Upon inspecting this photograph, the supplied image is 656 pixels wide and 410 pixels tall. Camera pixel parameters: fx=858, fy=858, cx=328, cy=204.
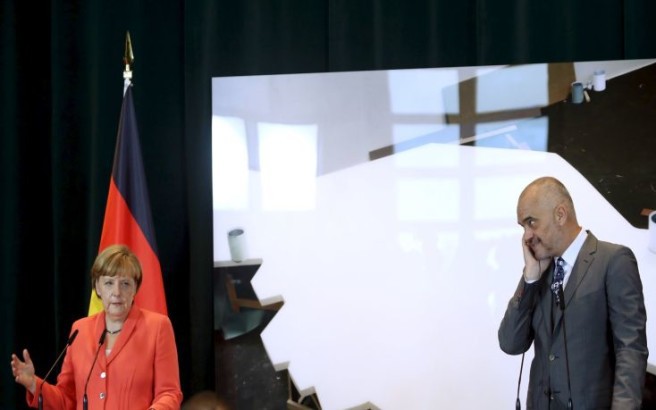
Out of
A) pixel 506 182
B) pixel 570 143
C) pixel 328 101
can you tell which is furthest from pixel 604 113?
pixel 328 101

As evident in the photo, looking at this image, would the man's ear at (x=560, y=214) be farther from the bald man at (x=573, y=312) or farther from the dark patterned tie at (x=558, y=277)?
the dark patterned tie at (x=558, y=277)

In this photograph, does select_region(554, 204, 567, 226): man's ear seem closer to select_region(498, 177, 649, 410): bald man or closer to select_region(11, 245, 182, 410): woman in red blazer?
select_region(498, 177, 649, 410): bald man

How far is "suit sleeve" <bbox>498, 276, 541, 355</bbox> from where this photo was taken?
275cm

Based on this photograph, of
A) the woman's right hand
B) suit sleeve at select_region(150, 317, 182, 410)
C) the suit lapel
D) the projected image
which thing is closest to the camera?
the suit lapel

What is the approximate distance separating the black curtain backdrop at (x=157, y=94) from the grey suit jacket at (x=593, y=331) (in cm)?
220

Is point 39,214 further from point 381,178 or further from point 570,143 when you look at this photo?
point 570,143

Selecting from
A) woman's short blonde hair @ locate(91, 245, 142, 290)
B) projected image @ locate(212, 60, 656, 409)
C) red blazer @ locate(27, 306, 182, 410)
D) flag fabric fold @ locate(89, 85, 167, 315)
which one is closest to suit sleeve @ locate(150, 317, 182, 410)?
red blazer @ locate(27, 306, 182, 410)

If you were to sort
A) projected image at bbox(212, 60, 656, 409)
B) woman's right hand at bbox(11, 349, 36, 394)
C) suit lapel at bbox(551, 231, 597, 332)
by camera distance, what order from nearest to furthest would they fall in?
suit lapel at bbox(551, 231, 597, 332) → woman's right hand at bbox(11, 349, 36, 394) → projected image at bbox(212, 60, 656, 409)

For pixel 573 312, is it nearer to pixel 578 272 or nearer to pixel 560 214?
pixel 578 272

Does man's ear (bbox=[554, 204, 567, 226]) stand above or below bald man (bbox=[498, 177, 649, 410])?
above

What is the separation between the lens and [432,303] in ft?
13.7

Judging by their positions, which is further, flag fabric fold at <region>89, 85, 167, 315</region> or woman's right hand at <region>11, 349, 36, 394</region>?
flag fabric fold at <region>89, 85, 167, 315</region>

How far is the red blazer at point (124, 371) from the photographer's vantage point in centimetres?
294

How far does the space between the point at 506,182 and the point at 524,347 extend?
1452mm
